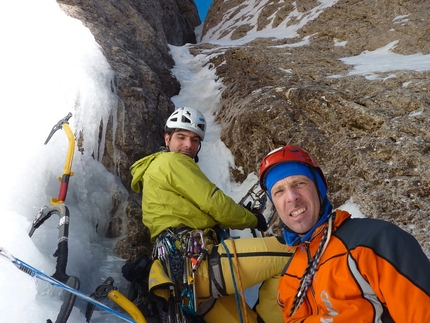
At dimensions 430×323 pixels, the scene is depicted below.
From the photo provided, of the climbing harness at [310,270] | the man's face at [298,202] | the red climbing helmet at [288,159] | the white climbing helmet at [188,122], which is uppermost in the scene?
the white climbing helmet at [188,122]

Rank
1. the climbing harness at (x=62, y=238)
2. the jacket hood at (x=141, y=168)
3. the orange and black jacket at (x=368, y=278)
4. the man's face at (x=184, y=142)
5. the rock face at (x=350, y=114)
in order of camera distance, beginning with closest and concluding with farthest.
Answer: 1. the orange and black jacket at (x=368, y=278)
2. the climbing harness at (x=62, y=238)
3. the jacket hood at (x=141, y=168)
4. the man's face at (x=184, y=142)
5. the rock face at (x=350, y=114)

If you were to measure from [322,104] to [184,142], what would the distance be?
361 cm

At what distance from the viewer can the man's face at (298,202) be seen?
2.12 metres

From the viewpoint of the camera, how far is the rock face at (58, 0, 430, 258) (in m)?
4.61

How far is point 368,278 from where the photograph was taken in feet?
5.14

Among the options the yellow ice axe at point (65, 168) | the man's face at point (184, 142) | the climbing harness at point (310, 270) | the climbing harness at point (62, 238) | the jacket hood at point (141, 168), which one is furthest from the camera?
the man's face at point (184, 142)

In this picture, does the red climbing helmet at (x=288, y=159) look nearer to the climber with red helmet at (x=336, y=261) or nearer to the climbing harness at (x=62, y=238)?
→ the climber with red helmet at (x=336, y=261)

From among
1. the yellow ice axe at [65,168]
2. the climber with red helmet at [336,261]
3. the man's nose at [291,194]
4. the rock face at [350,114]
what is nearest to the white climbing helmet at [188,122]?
the yellow ice axe at [65,168]

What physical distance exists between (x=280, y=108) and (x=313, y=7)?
1238 centimetres

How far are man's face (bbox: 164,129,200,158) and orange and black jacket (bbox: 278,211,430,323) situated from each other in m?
2.40

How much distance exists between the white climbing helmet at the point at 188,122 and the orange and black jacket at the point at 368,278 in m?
2.56

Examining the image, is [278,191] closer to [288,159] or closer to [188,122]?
[288,159]

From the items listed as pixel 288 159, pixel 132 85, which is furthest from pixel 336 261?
pixel 132 85

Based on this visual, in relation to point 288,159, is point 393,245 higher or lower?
lower
